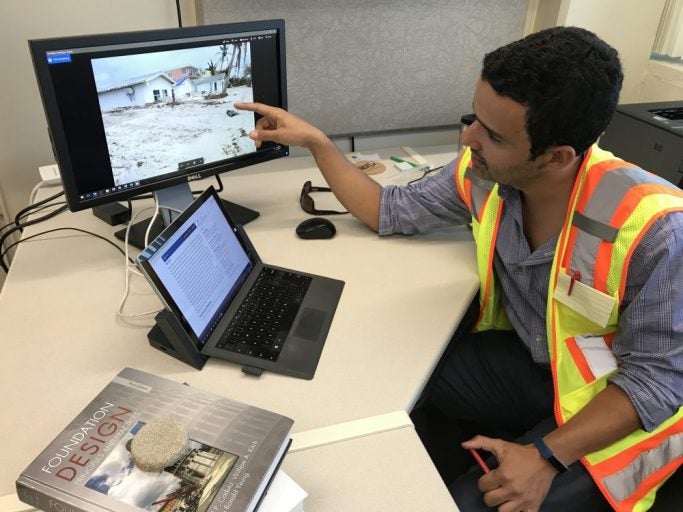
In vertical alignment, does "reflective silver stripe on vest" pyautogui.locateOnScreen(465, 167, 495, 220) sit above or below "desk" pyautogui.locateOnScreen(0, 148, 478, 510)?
above

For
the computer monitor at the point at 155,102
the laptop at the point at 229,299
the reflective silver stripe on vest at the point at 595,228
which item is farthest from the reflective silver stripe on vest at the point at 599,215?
the computer monitor at the point at 155,102

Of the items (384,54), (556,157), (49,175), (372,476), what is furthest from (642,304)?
(49,175)

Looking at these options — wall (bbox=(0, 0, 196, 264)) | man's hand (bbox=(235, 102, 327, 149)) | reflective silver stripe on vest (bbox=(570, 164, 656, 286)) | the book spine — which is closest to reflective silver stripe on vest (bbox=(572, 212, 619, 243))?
reflective silver stripe on vest (bbox=(570, 164, 656, 286))

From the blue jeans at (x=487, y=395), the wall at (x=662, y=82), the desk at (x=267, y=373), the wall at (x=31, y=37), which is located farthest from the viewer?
the wall at (x=662, y=82)

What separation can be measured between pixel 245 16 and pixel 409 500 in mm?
1210

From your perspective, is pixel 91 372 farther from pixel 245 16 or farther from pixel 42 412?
pixel 245 16

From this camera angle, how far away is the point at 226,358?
2.83 ft

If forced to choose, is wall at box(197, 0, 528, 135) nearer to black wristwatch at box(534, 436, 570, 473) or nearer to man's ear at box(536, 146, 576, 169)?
man's ear at box(536, 146, 576, 169)

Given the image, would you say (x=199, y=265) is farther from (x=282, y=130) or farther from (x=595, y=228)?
(x=595, y=228)

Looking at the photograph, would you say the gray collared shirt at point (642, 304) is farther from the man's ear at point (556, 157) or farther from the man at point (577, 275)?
the man's ear at point (556, 157)

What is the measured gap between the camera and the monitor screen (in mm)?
938

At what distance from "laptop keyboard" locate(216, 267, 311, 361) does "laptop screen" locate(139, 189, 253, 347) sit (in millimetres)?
32

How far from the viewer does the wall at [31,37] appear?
132 centimetres

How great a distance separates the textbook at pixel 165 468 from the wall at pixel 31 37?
3.32 ft
